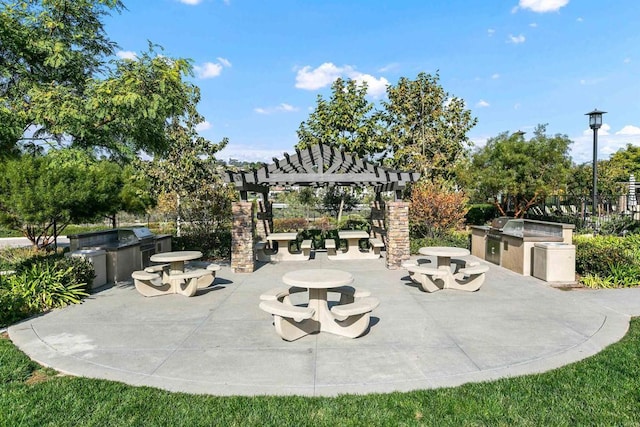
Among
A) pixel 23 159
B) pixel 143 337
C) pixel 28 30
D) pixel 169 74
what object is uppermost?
pixel 28 30

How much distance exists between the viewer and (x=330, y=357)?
175 inches

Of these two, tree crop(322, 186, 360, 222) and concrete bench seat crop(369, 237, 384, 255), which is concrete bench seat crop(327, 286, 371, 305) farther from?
tree crop(322, 186, 360, 222)

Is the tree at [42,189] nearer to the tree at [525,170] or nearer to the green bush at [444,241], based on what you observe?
the green bush at [444,241]

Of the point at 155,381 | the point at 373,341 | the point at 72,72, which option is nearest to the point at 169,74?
the point at 72,72

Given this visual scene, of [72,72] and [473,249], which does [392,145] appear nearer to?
[473,249]

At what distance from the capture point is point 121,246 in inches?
357

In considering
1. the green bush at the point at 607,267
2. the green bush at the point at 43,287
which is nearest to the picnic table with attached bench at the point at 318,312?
the green bush at the point at 43,287

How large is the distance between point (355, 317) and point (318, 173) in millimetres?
5823

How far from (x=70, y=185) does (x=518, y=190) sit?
58.5 feet

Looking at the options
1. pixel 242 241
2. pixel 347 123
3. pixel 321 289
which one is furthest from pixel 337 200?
pixel 321 289

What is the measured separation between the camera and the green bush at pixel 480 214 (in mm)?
23312

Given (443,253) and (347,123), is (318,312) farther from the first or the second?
(347,123)

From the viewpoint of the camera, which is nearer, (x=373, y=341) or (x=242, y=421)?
(x=242, y=421)

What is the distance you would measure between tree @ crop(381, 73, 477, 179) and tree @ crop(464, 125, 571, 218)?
1.59m
